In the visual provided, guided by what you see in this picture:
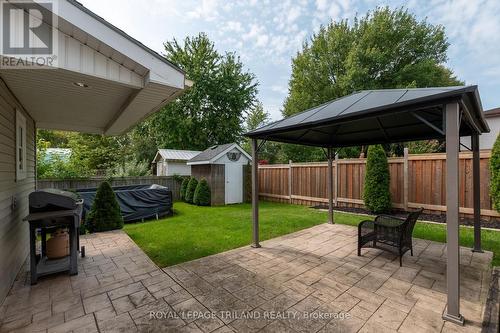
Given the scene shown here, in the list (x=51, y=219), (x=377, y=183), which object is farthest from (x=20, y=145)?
(x=377, y=183)

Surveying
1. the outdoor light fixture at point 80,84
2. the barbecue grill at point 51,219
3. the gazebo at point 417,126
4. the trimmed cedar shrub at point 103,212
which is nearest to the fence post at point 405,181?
the gazebo at point 417,126

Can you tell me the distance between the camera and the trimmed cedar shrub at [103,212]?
5.87m

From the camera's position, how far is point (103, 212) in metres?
5.94

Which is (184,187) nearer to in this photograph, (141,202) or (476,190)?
(141,202)

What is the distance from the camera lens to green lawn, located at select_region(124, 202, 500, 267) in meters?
4.38

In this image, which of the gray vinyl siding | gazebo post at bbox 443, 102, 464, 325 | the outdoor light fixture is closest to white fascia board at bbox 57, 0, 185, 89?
the outdoor light fixture

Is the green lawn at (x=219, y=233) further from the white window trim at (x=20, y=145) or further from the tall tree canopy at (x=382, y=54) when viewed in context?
the tall tree canopy at (x=382, y=54)

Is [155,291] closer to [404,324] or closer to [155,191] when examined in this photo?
[404,324]

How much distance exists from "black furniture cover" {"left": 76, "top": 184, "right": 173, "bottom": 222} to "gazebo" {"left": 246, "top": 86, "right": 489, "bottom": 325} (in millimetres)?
4671

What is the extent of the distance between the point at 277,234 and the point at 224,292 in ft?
9.26

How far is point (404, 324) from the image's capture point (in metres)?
2.25

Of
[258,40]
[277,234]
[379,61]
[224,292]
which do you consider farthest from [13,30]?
[379,61]

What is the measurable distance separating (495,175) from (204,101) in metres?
20.0

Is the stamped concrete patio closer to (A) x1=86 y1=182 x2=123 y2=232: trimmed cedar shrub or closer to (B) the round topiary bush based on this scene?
(A) x1=86 y1=182 x2=123 y2=232: trimmed cedar shrub
